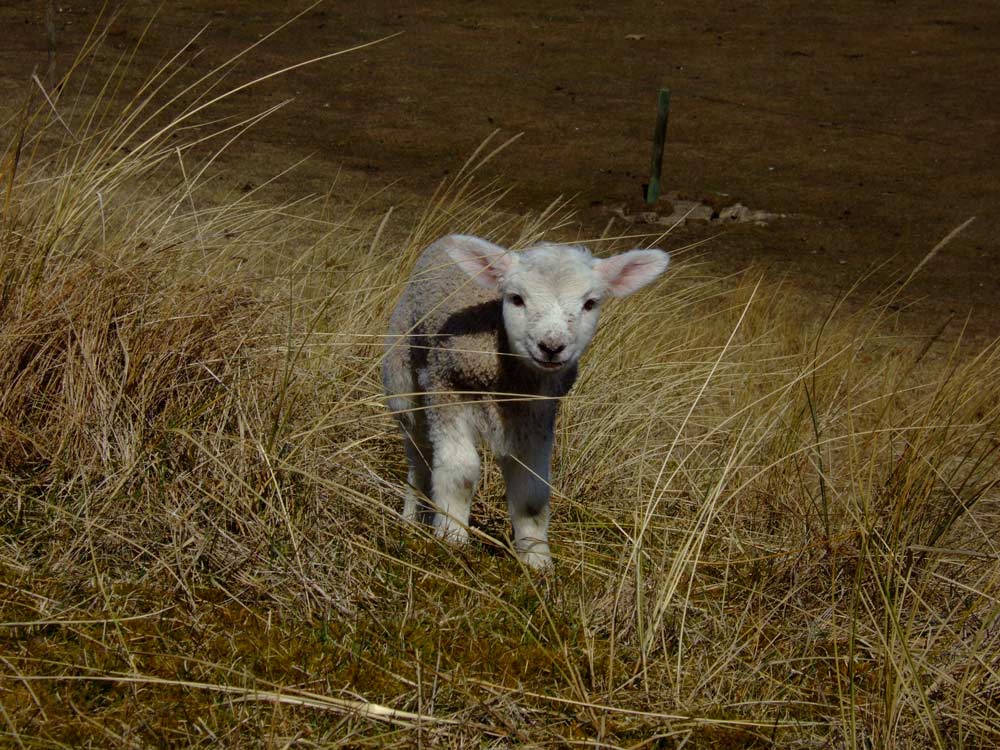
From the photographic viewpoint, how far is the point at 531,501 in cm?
334

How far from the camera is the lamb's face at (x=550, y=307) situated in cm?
309

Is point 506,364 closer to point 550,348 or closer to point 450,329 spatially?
point 450,329

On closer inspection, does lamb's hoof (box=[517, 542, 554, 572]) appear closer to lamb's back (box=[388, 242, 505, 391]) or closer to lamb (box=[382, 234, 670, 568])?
lamb (box=[382, 234, 670, 568])

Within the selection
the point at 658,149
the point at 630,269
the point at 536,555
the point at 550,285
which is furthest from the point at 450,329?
the point at 658,149

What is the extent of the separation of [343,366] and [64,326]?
973 mm

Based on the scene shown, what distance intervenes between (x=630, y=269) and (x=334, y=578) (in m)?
1.30

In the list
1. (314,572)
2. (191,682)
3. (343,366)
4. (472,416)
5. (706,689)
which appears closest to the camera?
(191,682)

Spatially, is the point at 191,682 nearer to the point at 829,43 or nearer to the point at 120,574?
the point at 120,574

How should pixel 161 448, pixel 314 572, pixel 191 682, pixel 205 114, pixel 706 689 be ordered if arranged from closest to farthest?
1. pixel 191 682
2. pixel 706 689
3. pixel 314 572
4. pixel 161 448
5. pixel 205 114

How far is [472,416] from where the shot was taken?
11.3 feet

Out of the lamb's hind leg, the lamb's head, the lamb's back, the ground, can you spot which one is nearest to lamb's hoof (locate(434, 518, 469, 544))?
the lamb's hind leg

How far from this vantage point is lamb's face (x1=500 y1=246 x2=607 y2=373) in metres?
3.09

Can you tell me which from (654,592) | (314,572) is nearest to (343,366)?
(314,572)

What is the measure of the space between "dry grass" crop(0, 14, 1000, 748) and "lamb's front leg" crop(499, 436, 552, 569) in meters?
0.07
